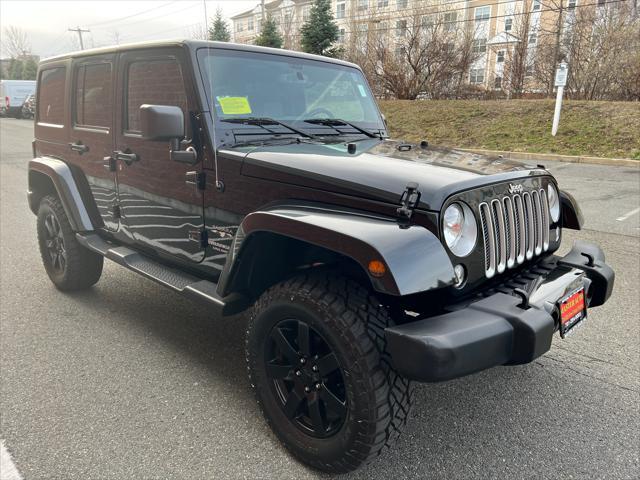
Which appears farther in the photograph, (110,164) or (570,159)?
(570,159)

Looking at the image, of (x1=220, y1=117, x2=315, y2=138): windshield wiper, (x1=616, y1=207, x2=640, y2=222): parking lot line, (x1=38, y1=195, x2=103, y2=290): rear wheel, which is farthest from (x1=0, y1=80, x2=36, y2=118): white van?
(x1=220, y1=117, x2=315, y2=138): windshield wiper

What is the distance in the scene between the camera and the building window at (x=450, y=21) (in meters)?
22.8

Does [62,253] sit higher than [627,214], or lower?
higher

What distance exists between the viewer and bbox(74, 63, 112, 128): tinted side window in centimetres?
360

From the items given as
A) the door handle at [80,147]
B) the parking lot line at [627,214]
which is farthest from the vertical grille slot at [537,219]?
the parking lot line at [627,214]

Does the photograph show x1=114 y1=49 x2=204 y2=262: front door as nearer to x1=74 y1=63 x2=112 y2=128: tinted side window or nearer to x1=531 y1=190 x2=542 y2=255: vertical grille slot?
x1=74 y1=63 x2=112 y2=128: tinted side window

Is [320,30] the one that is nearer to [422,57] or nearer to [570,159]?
[422,57]

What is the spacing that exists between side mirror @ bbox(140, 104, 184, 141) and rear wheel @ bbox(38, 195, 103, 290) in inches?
75.8

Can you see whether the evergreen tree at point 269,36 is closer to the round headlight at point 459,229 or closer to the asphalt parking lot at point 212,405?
the asphalt parking lot at point 212,405

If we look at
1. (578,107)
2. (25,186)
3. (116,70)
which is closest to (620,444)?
(116,70)

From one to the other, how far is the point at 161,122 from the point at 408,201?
4.35 feet

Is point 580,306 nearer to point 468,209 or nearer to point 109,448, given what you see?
point 468,209

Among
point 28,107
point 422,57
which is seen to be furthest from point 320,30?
point 28,107

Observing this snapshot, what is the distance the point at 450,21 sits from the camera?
75.5 feet
